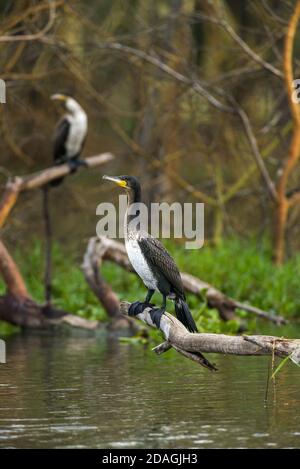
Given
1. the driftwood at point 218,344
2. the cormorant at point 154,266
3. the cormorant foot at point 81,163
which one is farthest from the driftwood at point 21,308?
the driftwood at point 218,344

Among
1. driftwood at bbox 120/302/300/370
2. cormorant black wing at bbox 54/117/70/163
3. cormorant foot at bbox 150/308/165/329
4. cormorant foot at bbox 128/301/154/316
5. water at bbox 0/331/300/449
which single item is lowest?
water at bbox 0/331/300/449

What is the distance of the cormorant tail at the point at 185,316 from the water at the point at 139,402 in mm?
485

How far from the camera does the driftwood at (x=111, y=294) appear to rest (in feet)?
37.3

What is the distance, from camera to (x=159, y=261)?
7578 mm

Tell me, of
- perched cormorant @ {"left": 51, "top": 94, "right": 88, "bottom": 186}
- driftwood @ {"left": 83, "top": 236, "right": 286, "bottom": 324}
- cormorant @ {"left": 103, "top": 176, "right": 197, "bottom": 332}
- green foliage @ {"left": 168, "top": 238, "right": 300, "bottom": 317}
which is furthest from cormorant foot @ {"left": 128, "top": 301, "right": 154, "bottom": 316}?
perched cormorant @ {"left": 51, "top": 94, "right": 88, "bottom": 186}

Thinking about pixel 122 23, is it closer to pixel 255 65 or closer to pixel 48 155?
pixel 48 155

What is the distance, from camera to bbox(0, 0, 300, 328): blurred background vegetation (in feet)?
43.9

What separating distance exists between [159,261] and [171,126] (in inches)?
363

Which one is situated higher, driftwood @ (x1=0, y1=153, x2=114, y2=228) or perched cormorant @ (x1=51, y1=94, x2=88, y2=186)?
perched cormorant @ (x1=51, y1=94, x2=88, y2=186)

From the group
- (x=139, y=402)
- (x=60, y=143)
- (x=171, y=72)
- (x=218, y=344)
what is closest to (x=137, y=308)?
(x=139, y=402)

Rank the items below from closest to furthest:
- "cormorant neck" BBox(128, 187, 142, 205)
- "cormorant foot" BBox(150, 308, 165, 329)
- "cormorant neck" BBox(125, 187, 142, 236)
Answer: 1. "cormorant foot" BBox(150, 308, 165, 329)
2. "cormorant neck" BBox(125, 187, 142, 236)
3. "cormorant neck" BBox(128, 187, 142, 205)

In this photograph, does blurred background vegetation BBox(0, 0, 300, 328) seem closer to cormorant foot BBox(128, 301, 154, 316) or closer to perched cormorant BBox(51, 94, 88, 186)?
perched cormorant BBox(51, 94, 88, 186)

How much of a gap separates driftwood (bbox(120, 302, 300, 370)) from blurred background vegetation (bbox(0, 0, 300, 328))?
5534 millimetres

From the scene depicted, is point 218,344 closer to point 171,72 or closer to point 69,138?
point 171,72
